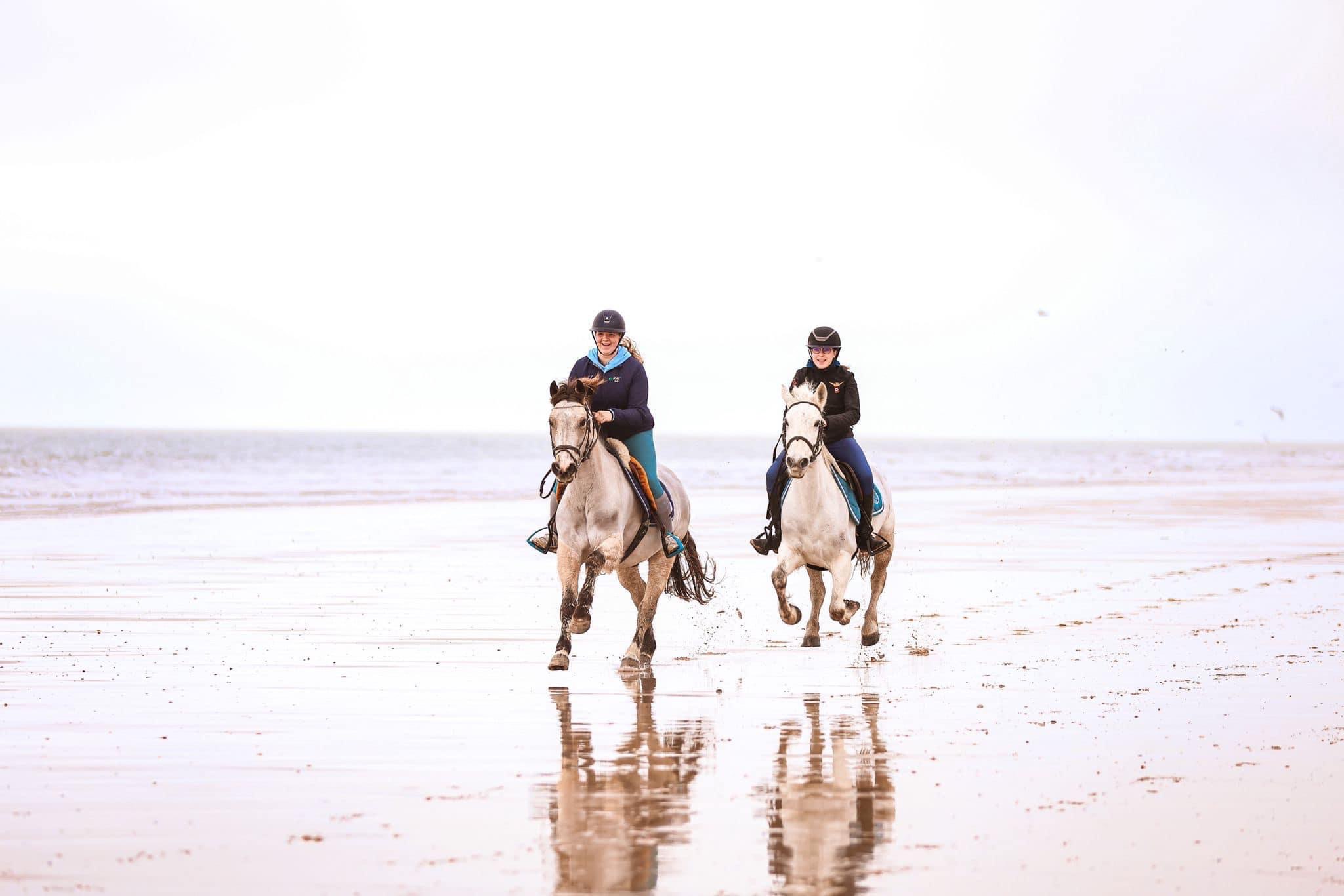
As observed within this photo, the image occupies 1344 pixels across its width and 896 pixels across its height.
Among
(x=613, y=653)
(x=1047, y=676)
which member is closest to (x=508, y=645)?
(x=613, y=653)

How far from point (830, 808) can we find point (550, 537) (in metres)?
5.34

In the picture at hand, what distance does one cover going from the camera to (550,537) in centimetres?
1141

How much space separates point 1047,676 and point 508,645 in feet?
13.2

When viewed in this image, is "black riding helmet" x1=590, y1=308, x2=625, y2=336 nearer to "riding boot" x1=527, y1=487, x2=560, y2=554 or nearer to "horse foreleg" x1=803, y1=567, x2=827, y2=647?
"riding boot" x1=527, y1=487, x2=560, y2=554

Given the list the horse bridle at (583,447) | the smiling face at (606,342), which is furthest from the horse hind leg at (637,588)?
the smiling face at (606,342)

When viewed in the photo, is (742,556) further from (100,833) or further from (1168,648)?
(100,833)

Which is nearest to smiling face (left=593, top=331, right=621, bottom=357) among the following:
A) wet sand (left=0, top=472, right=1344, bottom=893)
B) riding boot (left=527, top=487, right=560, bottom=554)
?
riding boot (left=527, top=487, right=560, bottom=554)

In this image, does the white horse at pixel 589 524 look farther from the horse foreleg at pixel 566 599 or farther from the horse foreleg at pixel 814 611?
the horse foreleg at pixel 814 611

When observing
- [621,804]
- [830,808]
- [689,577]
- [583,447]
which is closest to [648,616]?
[689,577]

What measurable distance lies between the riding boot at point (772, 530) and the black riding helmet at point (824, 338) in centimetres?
110

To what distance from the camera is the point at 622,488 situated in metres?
11.1

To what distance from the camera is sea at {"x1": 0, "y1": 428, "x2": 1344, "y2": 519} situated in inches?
1517

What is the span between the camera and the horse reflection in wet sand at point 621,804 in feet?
17.6

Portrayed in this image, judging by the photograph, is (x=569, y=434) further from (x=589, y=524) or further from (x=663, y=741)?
(x=663, y=741)
